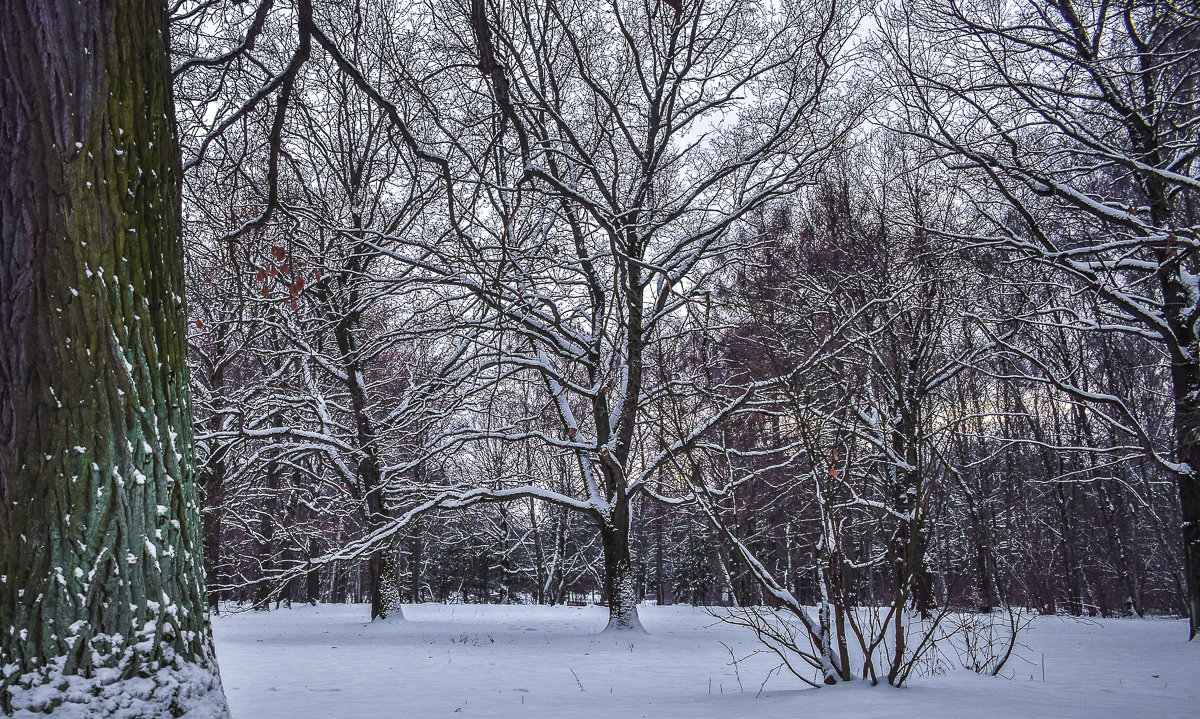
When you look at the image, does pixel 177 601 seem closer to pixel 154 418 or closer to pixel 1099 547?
pixel 154 418

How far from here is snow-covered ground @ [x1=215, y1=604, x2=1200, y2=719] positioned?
11.9 ft

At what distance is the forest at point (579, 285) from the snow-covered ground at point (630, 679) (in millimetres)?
342

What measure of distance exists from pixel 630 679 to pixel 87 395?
467 cm

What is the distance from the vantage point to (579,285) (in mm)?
10570

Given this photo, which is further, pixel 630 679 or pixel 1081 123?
pixel 1081 123

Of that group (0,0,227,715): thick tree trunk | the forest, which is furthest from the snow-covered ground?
(0,0,227,715): thick tree trunk

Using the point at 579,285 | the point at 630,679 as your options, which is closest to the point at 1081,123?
the point at 579,285

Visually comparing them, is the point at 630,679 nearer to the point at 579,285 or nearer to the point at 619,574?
the point at 619,574

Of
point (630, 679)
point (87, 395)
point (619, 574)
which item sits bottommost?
point (630, 679)

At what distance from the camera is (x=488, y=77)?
11.8ft

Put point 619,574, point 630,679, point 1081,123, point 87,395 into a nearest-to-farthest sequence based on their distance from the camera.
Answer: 1. point 87,395
2. point 630,679
3. point 1081,123
4. point 619,574

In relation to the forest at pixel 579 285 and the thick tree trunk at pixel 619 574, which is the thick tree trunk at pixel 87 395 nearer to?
the forest at pixel 579 285

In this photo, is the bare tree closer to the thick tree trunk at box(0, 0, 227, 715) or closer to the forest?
the forest

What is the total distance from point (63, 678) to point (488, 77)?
3.11 meters
